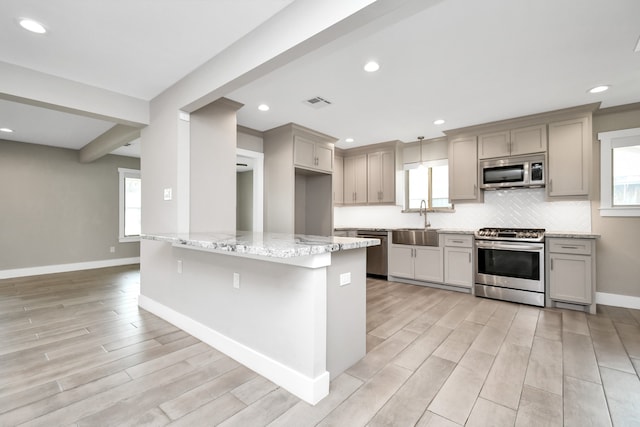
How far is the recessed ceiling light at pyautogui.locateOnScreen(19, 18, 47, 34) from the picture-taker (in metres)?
2.04

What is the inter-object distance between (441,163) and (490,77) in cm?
235

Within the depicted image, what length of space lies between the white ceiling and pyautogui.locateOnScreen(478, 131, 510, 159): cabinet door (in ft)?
1.28

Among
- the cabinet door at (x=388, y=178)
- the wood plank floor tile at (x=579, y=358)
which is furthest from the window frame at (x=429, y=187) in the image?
the wood plank floor tile at (x=579, y=358)

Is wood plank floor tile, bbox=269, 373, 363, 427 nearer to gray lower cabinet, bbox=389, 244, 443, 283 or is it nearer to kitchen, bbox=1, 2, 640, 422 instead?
kitchen, bbox=1, 2, 640, 422

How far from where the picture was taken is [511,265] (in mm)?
3809

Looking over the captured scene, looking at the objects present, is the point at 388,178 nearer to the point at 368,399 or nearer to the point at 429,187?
the point at 429,187

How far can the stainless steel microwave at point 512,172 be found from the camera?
3939 millimetres

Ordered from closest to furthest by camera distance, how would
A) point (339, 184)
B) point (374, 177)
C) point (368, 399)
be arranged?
point (368, 399), point (374, 177), point (339, 184)

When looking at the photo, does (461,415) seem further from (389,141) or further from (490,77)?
(389,141)

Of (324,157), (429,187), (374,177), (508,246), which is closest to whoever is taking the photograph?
(508,246)

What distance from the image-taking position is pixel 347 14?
155cm

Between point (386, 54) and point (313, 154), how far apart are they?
237 cm

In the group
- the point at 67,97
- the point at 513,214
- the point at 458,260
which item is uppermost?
the point at 67,97

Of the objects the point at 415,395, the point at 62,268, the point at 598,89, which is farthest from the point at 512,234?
the point at 62,268
